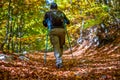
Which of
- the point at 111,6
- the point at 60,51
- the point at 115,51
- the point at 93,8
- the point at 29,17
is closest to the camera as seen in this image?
the point at 60,51

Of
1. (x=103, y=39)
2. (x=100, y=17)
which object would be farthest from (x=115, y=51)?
(x=103, y=39)

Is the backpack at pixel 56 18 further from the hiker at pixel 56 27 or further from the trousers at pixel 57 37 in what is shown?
the trousers at pixel 57 37

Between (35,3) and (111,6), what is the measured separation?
240 inches

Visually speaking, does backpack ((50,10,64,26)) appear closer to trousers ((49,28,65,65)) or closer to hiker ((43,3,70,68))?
hiker ((43,3,70,68))

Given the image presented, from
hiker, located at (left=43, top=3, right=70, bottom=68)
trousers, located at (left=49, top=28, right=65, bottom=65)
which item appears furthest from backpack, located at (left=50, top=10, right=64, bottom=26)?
trousers, located at (left=49, top=28, right=65, bottom=65)

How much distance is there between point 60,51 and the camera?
11.5m

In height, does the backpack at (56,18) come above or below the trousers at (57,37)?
above

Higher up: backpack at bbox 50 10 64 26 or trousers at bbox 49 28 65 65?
backpack at bbox 50 10 64 26

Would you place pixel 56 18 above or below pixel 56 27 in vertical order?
above

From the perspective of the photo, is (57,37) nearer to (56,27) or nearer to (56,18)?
(56,27)

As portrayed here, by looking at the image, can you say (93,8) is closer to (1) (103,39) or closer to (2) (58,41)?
(1) (103,39)

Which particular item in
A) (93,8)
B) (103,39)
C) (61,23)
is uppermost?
(61,23)

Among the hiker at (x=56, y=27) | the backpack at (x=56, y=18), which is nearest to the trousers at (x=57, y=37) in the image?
the hiker at (x=56, y=27)

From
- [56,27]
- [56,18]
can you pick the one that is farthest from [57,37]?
[56,18]
